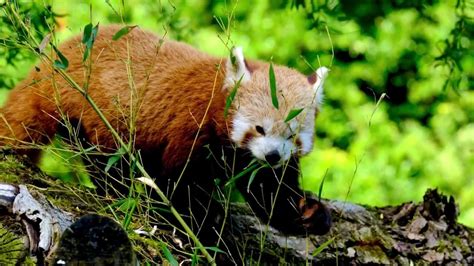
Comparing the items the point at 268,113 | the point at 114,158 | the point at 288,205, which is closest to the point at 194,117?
the point at 268,113

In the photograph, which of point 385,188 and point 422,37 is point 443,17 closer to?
point 422,37

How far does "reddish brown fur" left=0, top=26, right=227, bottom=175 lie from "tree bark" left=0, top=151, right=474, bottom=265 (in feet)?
1.30

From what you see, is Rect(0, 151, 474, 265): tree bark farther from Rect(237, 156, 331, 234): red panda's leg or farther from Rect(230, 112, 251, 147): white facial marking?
Rect(230, 112, 251, 147): white facial marking

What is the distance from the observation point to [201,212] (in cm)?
361

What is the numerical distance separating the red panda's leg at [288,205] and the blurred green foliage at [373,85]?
219 cm

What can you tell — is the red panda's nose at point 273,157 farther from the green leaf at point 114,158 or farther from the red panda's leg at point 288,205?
the green leaf at point 114,158

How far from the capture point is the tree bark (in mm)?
2615

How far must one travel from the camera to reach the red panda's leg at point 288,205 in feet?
11.8

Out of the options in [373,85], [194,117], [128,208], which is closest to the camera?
[128,208]

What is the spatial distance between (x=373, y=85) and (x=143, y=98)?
3.76 meters

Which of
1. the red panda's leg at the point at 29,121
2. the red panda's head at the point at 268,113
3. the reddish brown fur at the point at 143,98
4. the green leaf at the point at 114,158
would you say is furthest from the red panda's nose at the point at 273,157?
the red panda's leg at the point at 29,121

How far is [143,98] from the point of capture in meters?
3.67

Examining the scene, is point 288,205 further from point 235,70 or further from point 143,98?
point 143,98

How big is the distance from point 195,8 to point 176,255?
3818mm
